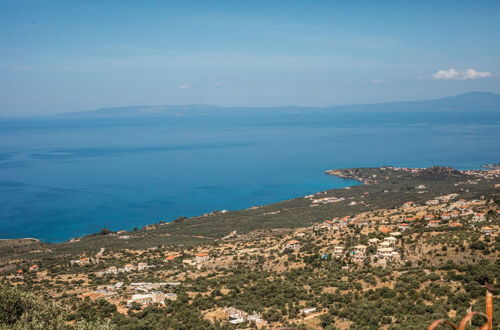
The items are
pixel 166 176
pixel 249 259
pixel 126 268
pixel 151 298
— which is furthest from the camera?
pixel 166 176

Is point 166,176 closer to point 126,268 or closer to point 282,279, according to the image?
point 126,268

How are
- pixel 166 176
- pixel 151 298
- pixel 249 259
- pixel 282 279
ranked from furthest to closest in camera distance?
1. pixel 166 176
2. pixel 249 259
3. pixel 282 279
4. pixel 151 298

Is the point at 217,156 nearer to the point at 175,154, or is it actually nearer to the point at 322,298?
the point at 175,154

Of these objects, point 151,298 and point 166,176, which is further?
point 166,176

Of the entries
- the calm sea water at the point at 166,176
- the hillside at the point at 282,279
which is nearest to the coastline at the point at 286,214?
the hillside at the point at 282,279

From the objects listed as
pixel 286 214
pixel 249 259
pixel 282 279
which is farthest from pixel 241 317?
pixel 286 214

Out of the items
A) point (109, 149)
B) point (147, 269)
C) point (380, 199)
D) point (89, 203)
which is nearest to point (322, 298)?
point (147, 269)

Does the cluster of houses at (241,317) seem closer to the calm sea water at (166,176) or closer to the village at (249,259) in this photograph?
the village at (249,259)

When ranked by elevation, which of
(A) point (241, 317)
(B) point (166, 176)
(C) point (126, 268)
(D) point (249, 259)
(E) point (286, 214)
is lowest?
(B) point (166, 176)

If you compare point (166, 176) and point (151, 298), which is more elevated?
point (151, 298)

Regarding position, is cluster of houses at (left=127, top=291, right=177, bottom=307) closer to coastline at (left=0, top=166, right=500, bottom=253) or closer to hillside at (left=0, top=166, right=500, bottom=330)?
hillside at (left=0, top=166, right=500, bottom=330)

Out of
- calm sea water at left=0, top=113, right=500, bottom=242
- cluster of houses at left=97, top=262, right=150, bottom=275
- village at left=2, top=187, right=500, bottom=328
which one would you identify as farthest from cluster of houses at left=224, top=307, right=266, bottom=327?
calm sea water at left=0, top=113, right=500, bottom=242
